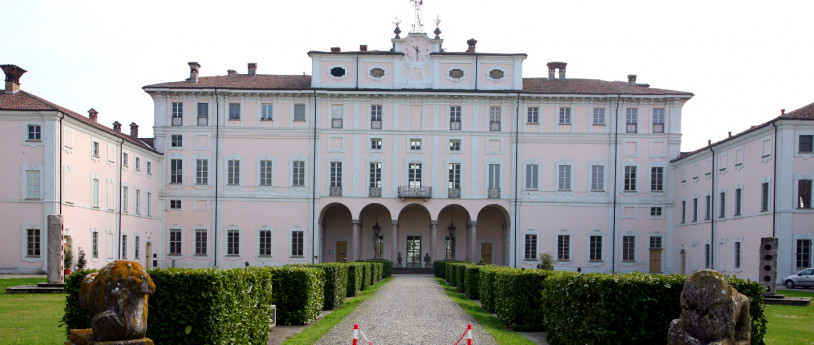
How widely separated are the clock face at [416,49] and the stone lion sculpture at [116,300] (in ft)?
136

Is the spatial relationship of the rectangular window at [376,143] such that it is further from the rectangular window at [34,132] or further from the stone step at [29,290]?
the stone step at [29,290]

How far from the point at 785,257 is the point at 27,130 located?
3620 cm

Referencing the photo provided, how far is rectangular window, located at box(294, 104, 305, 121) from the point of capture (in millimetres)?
47875

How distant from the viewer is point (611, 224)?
47.5 meters

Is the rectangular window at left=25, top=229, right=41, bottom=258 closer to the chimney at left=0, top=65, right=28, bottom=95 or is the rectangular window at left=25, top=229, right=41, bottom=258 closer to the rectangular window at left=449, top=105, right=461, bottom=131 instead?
the chimney at left=0, top=65, right=28, bottom=95

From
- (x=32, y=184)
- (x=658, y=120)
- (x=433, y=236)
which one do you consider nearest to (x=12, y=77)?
(x=32, y=184)

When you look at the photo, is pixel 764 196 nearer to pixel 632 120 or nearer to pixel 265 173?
pixel 632 120

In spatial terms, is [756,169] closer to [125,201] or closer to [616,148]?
[616,148]

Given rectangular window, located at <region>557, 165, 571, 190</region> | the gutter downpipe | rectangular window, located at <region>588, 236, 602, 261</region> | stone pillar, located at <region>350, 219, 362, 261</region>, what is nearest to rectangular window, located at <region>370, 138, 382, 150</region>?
stone pillar, located at <region>350, 219, 362, 261</region>

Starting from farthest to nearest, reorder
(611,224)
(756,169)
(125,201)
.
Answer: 1. (611,224)
2. (125,201)
3. (756,169)

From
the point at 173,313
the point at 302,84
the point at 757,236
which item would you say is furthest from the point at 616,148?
the point at 173,313

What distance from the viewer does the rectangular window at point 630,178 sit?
47750 millimetres

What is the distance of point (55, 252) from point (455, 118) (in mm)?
28583

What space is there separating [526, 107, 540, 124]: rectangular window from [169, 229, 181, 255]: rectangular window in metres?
24.3
